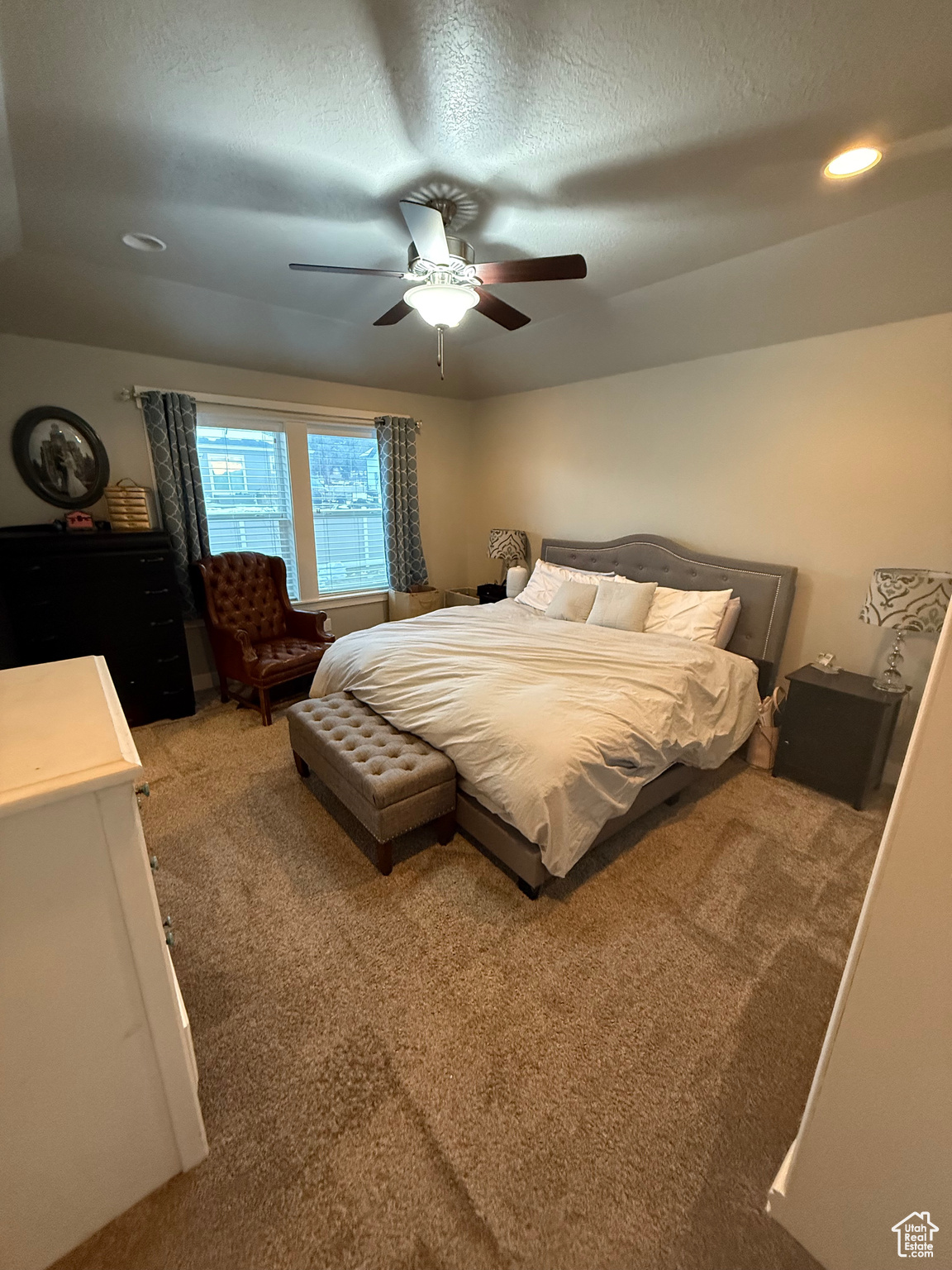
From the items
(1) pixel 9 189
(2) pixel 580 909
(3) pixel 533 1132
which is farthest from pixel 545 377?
(3) pixel 533 1132

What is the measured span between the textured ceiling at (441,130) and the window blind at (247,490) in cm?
111

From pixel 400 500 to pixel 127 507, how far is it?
2154mm

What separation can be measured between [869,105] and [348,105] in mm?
1616

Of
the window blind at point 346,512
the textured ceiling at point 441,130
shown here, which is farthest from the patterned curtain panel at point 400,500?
the textured ceiling at point 441,130

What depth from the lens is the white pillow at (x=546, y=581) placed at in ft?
12.3

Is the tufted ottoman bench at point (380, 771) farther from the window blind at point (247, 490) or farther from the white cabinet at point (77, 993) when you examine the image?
the window blind at point (247, 490)

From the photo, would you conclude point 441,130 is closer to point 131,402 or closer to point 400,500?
point 131,402

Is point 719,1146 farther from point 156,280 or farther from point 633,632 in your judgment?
point 156,280

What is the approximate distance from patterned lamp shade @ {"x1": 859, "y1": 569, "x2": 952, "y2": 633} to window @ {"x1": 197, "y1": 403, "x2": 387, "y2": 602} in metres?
3.85

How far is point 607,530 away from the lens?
158 inches

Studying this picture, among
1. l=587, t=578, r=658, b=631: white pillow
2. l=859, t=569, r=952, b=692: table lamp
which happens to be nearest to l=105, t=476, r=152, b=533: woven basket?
l=587, t=578, r=658, b=631: white pillow

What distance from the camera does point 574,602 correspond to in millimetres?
3510

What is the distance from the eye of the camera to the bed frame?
6.36 ft

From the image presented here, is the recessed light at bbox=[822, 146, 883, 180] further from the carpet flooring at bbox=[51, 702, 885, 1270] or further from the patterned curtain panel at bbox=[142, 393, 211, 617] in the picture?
the patterned curtain panel at bbox=[142, 393, 211, 617]
